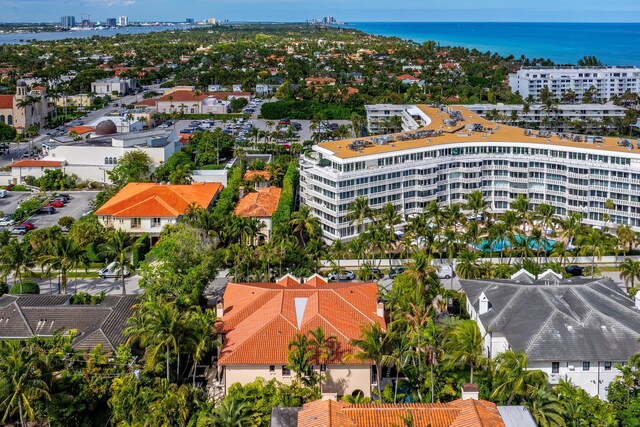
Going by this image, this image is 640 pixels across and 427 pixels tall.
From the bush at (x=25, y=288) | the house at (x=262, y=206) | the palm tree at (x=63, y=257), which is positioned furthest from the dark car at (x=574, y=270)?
the bush at (x=25, y=288)

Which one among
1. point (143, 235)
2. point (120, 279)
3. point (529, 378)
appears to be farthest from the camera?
point (143, 235)

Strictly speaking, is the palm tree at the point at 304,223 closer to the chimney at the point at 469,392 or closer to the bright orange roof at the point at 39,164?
the chimney at the point at 469,392

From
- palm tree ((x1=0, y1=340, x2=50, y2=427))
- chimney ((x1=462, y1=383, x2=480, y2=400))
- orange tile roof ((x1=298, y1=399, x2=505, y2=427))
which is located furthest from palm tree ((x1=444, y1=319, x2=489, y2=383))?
palm tree ((x1=0, y1=340, x2=50, y2=427))

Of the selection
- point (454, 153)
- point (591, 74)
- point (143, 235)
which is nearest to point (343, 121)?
point (591, 74)

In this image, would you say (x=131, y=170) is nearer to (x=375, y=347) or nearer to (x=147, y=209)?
(x=147, y=209)

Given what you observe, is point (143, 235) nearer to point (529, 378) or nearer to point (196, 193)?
point (196, 193)
